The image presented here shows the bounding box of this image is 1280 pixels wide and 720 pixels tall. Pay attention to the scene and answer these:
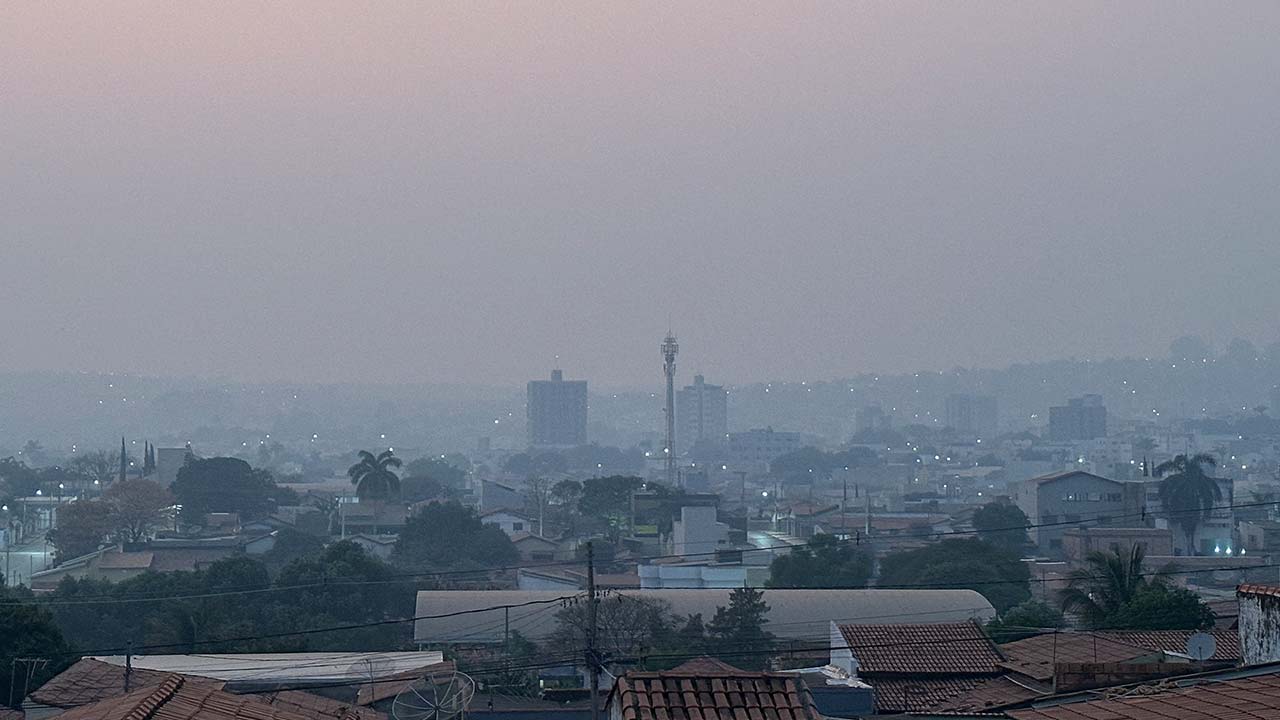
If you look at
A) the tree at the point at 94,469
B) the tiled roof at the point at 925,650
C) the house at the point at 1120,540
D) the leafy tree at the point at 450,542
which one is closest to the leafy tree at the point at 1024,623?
the tiled roof at the point at 925,650

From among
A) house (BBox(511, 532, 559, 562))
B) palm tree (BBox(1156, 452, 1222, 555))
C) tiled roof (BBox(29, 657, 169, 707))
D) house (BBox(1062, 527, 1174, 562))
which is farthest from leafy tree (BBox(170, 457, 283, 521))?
tiled roof (BBox(29, 657, 169, 707))

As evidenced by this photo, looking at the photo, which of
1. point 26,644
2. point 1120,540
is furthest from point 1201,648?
point 1120,540

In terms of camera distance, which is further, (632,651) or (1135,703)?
(632,651)

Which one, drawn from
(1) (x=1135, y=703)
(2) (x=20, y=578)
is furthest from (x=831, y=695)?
(2) (x=20, y=578)

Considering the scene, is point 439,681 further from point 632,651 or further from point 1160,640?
point 632,651

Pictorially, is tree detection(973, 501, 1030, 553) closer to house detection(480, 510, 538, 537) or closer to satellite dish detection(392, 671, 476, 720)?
house detection(480, 510, 538, 537)

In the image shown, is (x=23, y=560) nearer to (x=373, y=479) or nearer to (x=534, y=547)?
(x=373, y=479)

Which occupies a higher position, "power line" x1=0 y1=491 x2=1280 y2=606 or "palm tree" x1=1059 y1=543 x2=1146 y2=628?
"palm tree" x1=1059 y1=543 x2=1146 y2=628
